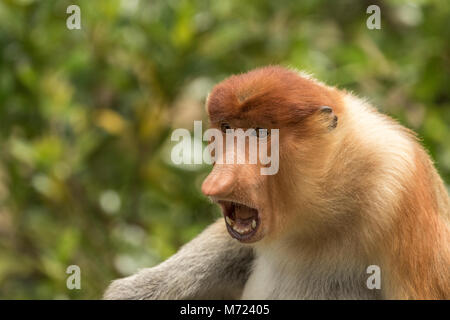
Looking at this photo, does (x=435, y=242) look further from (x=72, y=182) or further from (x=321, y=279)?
(x=72, y=182)

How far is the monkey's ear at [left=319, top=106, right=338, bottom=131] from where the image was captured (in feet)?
6.93

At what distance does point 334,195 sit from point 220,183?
0.43 meters

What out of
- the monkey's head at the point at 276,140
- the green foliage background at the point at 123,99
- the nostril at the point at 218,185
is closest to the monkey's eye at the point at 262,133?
the monkey's head at the point at 276,140

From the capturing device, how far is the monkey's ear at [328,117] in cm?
211

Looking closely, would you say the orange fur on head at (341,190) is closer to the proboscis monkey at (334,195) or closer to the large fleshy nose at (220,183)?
the proboscis monkey at (334,195)

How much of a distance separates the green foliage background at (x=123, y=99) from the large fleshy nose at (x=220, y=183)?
2388 mm

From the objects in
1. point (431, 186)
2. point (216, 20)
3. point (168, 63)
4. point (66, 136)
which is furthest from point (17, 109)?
point (431, 186)

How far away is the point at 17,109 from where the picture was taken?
15.0ft

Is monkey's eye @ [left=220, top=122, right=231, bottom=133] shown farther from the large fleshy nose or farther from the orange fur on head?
the large fleshy nose

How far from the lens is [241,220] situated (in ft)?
6.79

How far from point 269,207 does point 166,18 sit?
270cm

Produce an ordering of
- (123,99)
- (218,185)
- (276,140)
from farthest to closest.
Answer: (123,99) < (276,140) < (218,185)

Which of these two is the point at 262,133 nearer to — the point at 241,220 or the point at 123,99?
the point at 241,220

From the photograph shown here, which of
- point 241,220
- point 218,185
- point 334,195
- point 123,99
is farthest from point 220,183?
point 123,99
